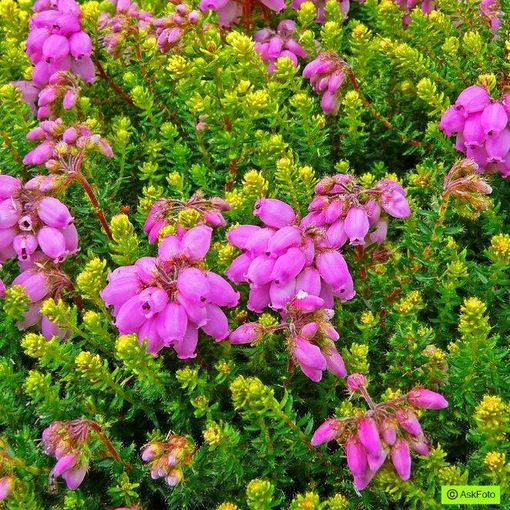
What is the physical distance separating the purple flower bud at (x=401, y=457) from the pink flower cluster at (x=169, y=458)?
60 cm

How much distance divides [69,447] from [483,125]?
1816 mm

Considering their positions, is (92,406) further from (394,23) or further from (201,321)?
(394,23)

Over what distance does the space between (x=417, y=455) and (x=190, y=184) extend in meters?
1.42

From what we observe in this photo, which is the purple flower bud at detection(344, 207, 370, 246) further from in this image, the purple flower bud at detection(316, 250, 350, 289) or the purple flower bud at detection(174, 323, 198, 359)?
the purple flower bud at detection(174, 323, 198, 359)

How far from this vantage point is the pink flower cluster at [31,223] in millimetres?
2484

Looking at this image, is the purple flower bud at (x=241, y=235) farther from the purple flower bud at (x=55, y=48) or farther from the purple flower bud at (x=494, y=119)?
the purple flower bud at (x=55, y=48)

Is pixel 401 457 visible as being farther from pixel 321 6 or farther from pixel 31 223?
pixel 321 6

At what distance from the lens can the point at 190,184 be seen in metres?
2.98

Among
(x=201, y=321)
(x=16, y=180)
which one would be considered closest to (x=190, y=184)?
(x=16, y=180)

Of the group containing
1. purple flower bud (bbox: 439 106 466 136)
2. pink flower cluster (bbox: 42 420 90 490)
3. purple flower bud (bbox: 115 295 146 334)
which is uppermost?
purple flower bud (bbox: 439 106 466 136)

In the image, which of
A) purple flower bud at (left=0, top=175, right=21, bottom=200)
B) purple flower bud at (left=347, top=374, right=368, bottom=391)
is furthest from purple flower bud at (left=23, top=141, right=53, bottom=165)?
purple flower bud at (left=347, top=374, right=368, bottom=391)

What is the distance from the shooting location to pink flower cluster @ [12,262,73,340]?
2480 mm

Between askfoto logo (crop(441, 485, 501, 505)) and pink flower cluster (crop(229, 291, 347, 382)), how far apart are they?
17.4 inches

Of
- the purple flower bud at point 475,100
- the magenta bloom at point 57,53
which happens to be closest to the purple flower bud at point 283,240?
the purple flower bud at point 475,100
